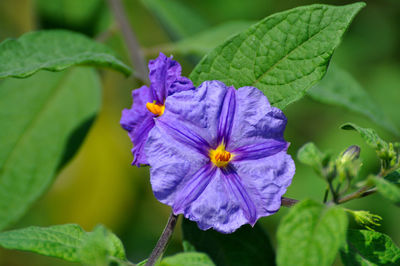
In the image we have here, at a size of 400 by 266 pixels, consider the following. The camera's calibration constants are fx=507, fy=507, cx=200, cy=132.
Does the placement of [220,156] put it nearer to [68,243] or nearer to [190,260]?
[190,260]

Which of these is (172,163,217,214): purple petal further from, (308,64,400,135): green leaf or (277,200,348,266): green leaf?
(308,64,400,135): green leaf

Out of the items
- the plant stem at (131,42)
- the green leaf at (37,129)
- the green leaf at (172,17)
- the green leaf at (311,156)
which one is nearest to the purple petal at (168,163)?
the green leaf at (311,156)

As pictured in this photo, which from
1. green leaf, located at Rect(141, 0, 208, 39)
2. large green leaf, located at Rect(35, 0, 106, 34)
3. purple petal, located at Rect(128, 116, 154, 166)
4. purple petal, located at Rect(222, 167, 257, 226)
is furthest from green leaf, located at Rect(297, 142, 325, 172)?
large green leaf, located at Rect(35, 0, 106, 34)

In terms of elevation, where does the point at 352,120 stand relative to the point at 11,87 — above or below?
below

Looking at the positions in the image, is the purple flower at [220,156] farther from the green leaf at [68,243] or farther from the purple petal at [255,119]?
the green leaf at [68,243]

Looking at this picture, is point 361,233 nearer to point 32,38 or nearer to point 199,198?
point 199,198

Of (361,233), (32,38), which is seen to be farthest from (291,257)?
(32,38)

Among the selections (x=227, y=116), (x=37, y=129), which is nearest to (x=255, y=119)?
(x=227, y=116)
